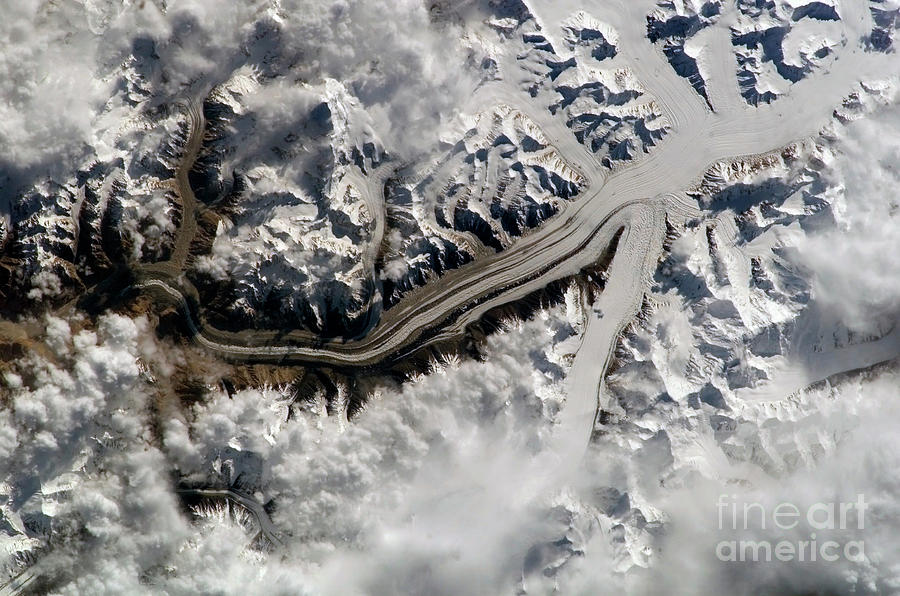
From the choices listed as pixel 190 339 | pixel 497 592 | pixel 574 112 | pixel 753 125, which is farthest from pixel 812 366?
pixel 190 339

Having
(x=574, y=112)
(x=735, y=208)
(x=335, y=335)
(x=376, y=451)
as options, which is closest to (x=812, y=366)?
(x=735, y=208)

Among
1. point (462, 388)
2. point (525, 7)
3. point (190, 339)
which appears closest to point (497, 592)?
point (462, 388)

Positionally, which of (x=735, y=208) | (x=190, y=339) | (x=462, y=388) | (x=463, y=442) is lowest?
(x=463, y=442)

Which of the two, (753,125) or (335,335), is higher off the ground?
(753,125)

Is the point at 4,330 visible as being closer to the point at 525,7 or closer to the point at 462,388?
the point at 462,388

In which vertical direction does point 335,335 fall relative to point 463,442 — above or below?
above

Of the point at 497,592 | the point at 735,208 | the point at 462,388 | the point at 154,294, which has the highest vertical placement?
the point at 154,294

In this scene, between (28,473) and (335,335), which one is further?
(335,335)

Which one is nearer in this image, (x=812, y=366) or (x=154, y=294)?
(x=154, y=294)

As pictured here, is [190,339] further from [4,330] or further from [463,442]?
[463,442]
